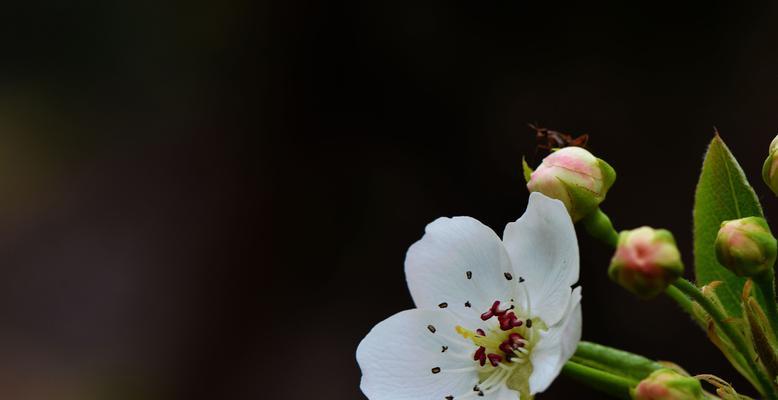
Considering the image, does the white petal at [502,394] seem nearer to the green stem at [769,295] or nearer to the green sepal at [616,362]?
the green sepal at [616,362]

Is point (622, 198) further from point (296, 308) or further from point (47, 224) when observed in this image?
point (47, 224)

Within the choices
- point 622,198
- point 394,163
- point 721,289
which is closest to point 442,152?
point 394,163

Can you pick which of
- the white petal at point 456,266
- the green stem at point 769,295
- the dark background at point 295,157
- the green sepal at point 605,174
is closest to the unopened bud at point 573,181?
the green sepal at point 605,174

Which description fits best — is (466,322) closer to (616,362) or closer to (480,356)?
(480,356)

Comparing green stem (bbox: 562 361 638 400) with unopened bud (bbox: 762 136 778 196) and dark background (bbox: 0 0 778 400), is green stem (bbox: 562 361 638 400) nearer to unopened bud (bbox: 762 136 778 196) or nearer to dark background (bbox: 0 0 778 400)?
unopened bud (bbox: 762 136 778 196)

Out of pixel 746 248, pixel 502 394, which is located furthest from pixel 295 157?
pixel 746 248

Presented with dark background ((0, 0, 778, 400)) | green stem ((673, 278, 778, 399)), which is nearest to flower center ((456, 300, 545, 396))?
green stem ((673, 278, 778, 399))
